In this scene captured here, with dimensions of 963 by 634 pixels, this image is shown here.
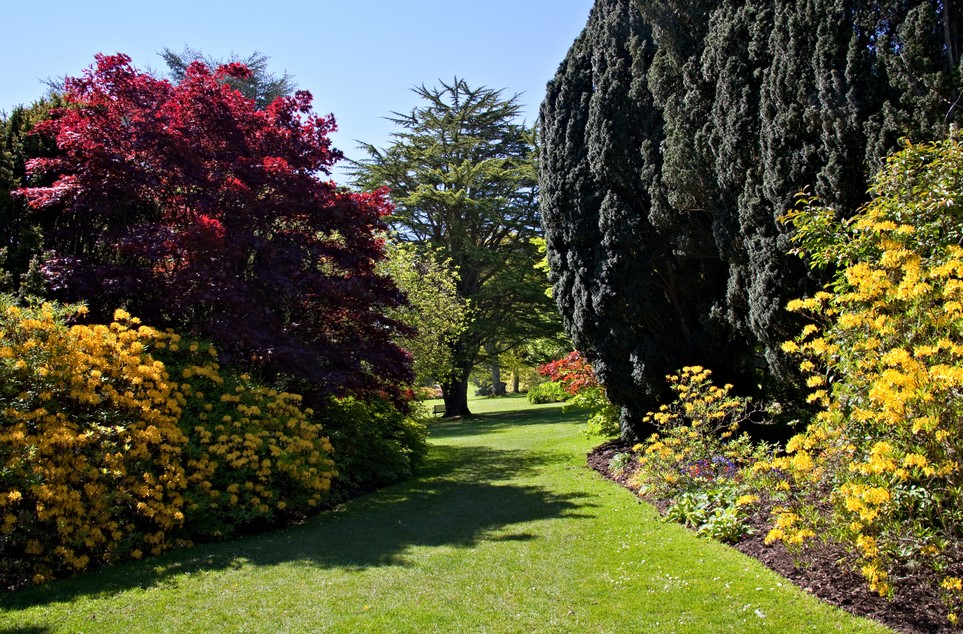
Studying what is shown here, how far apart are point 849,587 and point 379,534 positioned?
4.07 m

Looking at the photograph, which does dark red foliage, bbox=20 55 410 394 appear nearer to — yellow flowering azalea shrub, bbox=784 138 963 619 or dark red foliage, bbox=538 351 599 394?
dark red foliage, bbox=538 351 599 394

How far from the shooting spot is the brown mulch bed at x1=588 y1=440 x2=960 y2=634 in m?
3.37

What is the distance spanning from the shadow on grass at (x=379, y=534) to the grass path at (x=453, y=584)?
22mm

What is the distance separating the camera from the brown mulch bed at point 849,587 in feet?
11.1

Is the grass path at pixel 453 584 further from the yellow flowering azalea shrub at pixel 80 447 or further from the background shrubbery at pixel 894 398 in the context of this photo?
the background shrubbery at pixel 894 398

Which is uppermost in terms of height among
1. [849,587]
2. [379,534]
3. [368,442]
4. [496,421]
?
[368,442]

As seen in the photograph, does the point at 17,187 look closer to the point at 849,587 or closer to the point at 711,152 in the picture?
the point at 711,152

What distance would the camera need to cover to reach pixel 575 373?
10828 millimetres

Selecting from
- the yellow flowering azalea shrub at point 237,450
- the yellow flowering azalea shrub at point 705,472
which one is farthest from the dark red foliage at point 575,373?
the yellow flowering azalea shrub at point 237,450

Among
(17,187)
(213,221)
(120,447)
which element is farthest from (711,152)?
(17,187)

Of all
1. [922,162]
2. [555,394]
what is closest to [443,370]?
[555,394]

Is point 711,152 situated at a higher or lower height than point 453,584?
higher

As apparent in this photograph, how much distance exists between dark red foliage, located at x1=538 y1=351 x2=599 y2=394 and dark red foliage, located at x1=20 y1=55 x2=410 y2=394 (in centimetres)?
335

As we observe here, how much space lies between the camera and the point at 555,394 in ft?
39.9
